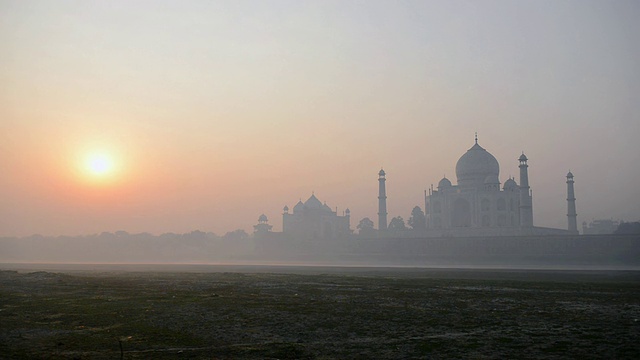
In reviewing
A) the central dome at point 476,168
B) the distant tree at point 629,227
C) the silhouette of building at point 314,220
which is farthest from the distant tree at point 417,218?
the distant tree at point 629,227

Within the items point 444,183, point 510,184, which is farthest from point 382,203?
point 510,184

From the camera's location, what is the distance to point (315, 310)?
1984 centimetres

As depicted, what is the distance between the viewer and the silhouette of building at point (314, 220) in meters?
112

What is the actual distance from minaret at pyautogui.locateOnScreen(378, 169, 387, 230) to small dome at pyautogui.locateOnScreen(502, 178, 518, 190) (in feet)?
62.8

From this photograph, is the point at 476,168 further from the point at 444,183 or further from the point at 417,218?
the point at 417,218

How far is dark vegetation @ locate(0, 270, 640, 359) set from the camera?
42.8 ft

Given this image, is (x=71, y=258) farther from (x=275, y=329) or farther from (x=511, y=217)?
(x=275, y=329)

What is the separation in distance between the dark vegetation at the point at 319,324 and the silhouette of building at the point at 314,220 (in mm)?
83716

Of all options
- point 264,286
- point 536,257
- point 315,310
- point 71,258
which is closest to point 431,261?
point 536,257

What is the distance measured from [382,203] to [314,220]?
21.0 m

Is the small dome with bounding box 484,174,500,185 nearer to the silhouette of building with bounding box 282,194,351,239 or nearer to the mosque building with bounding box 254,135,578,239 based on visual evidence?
the mosque building with bounding box 254,135,578,239

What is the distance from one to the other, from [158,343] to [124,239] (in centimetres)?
11327

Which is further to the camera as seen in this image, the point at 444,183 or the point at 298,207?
the point at 298,207

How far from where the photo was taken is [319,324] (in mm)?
16969
